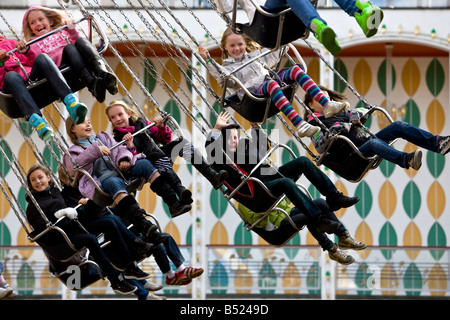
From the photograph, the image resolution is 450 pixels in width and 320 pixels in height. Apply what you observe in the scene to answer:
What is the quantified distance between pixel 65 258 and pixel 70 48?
181cm

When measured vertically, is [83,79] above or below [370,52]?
below

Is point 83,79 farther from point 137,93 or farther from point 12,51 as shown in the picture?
point 137,93

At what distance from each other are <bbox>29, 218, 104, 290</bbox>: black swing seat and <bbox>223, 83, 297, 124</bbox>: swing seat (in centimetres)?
162

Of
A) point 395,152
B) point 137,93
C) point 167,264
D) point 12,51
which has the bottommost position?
point 167,264

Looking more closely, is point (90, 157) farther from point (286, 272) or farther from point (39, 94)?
point (286, 272)

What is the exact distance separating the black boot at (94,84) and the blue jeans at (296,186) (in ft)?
4.84

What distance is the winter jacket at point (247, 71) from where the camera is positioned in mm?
9266

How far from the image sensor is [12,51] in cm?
868

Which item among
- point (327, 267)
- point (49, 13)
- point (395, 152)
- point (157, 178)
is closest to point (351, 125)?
point (395, 152)

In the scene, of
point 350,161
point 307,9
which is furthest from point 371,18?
point 350,161

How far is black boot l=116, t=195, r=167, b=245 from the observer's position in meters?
9.37

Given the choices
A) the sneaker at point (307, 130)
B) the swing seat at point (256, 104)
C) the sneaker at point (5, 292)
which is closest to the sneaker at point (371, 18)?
the sneaker at point (307, 130)

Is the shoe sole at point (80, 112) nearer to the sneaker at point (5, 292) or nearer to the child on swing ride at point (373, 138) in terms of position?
the child on swing ride at point (373, 138)

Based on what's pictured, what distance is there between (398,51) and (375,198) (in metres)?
1.87
